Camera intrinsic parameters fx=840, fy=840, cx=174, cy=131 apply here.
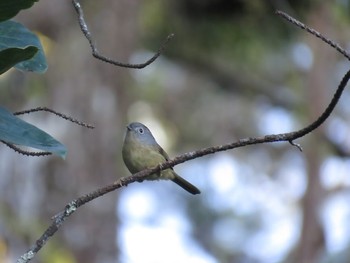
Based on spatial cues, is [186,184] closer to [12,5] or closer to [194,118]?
[12,5]

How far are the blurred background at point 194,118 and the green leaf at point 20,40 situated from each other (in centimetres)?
285

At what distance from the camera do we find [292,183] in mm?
12062

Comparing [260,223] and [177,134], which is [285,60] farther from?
[260,223]

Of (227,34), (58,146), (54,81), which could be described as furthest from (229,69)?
(58,146)

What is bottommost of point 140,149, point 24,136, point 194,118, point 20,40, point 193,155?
point 24,136

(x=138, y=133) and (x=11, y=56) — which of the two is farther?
(x=138, y=133)

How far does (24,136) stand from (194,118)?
9771 mm

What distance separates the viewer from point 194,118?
37.1 ft

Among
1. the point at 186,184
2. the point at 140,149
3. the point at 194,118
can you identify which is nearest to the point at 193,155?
the point at 140,149

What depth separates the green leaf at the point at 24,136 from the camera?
4.99 feet

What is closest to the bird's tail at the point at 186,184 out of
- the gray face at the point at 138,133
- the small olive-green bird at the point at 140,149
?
the small olive-green bird at the point at 140,149

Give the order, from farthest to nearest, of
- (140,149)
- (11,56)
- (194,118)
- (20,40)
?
(194,118)
(140,149)
(20,40)
(11,56)

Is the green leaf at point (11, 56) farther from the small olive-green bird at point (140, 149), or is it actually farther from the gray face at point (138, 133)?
the gray face at point (138, 133)

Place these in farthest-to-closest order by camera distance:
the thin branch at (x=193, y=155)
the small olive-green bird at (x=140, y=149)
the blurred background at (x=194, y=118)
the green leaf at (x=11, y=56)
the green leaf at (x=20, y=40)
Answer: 1. the blurred background at (x=194, y=118)
2. the small olive-green bird at (x=140, y=149)
3. the green leaf at (x=20, y=40)
4. the thin branch at (x=193, y=155)
5. the green leaf at (x=11, y=56)
